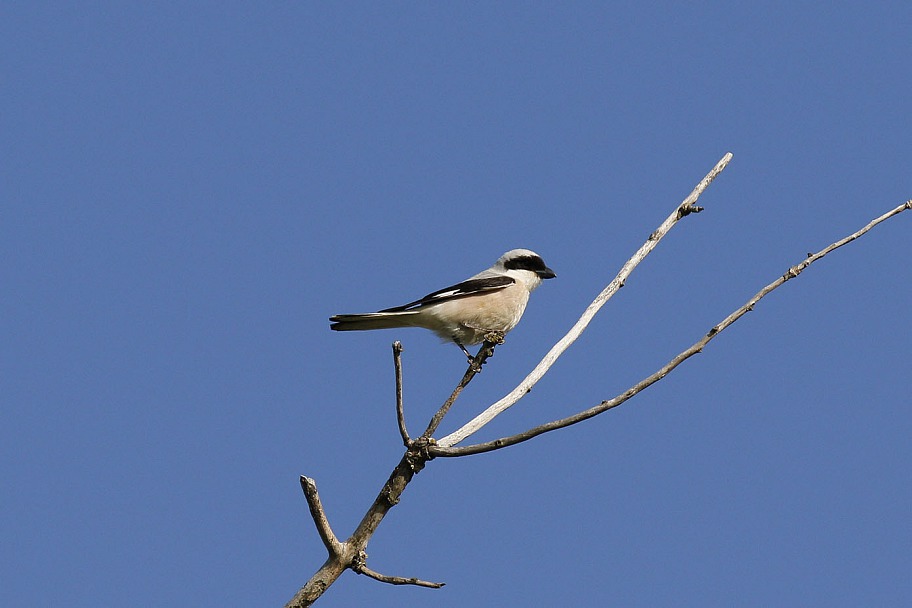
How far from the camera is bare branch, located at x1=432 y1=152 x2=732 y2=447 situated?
3.81m

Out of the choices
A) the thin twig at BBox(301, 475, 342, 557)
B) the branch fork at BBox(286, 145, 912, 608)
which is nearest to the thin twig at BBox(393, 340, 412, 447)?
the branch fork at BBox(286, 145, 912, 608)

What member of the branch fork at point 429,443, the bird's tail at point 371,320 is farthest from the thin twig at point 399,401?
the bird's tail at point 371,320

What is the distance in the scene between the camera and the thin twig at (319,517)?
10.9ft

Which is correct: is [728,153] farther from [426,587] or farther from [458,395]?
[426,587]

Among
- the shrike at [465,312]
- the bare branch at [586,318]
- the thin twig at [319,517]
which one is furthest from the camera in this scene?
the shrike at [465,312]

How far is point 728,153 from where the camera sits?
191 inches

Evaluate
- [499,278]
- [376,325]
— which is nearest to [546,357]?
[376,325]

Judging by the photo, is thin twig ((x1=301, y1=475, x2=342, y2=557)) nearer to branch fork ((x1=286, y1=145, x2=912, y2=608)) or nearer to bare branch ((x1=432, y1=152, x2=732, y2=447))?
branch fork ((x1=286, y1=145, x2=912, y2=608))

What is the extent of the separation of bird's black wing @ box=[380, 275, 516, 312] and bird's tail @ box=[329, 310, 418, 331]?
0.19 feet

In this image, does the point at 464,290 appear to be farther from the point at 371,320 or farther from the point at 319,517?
the point at 319,517

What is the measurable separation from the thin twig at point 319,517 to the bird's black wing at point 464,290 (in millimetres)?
3129

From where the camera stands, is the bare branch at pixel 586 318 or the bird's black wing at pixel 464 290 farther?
the bird's black wing at pixel 464 290

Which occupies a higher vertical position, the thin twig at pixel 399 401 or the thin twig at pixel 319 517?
the thin twig at pixel 399 401

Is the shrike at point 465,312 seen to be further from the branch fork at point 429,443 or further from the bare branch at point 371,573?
the bare branch at point 371,573
